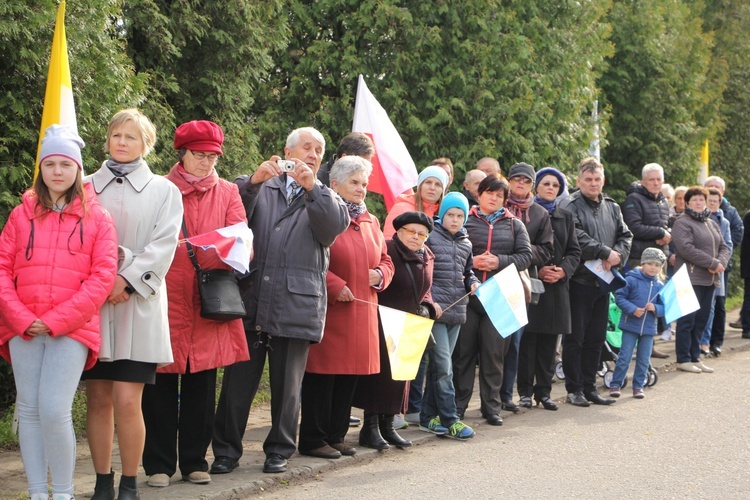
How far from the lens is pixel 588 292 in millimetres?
10719

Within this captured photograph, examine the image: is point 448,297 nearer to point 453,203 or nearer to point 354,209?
point 453,203

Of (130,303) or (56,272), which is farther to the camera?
(130,303)

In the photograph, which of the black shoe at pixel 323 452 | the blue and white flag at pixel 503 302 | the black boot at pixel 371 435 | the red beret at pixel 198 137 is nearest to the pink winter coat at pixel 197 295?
the red beret at pixel 198 137

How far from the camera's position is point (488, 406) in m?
9.49

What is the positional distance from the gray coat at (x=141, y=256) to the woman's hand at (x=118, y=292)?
1.2 inches

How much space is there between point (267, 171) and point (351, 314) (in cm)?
123

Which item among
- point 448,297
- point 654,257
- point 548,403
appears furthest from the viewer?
point 654,257

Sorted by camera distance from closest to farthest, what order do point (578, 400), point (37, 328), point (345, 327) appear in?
point (37, 328) → point (345, 327) → point (578, 400)

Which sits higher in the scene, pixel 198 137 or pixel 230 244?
pixel 198 137

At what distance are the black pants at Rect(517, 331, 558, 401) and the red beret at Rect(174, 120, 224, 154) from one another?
15.1 feet

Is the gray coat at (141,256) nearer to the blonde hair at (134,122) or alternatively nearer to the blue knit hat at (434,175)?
Answer: the blonde hair at (134,122)

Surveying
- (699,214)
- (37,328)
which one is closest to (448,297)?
(37,328)

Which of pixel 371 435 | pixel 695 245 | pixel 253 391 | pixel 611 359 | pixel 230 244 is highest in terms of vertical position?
pixel 695 245

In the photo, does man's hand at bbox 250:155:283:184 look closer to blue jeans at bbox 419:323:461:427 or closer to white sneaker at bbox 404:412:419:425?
blue jeans at bbox 419:323:461:427
